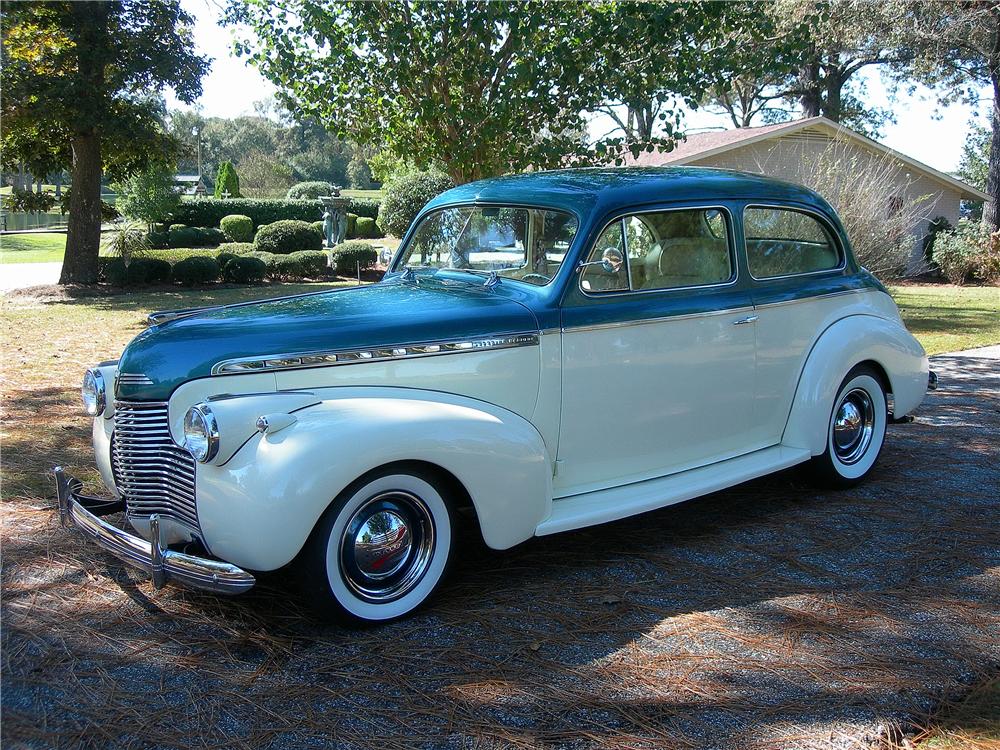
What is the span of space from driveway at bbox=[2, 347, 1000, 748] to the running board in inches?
12.1

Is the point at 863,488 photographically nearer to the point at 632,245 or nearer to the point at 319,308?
the point at 632,245

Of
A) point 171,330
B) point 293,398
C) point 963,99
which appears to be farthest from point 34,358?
point 963,99

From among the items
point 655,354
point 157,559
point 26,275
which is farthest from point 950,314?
point 26,275

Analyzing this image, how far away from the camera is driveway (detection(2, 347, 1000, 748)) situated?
9.41 ft

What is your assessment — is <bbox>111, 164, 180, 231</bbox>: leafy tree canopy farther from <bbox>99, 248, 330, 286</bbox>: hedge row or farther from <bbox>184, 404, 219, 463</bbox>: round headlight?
<bbox>184, 404, 219, 463</bbox>: round headlight

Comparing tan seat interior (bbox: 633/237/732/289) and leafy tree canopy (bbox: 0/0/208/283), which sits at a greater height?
leafy tree canopy (bbox: 0/0/208/283)

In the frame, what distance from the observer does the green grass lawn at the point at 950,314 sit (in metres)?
11.4

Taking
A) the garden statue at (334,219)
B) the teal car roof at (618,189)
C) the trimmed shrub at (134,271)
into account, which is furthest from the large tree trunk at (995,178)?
the teal car roof at (618,189)

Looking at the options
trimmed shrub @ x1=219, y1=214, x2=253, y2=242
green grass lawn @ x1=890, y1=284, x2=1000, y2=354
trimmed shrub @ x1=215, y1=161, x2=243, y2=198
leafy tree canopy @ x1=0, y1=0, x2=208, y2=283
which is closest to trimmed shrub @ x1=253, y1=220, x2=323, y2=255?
leafy tree canopy @ x1=0, y1=0, x2=208, y2=283

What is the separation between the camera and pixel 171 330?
3.70 m

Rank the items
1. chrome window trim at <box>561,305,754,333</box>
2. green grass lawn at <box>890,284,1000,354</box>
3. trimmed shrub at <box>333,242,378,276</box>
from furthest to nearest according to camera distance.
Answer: trimmed shrub at <box>333,242,378,276</box>, green grass lawn at <box>890,284,1000,354</box>, chrome window trim at <box>561,305,754,333</box>

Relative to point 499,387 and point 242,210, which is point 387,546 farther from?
point 242,210

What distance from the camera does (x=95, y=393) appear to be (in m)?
3.98

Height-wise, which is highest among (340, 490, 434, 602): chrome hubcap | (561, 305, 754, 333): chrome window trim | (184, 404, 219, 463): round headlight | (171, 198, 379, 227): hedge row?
(171, 198, 379, 227): hedge row
